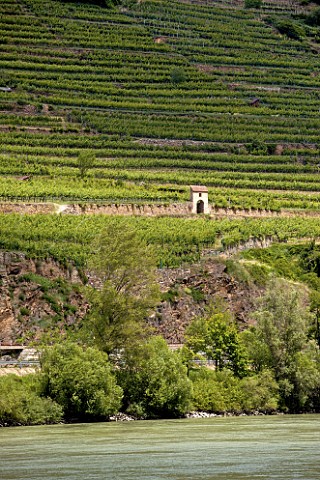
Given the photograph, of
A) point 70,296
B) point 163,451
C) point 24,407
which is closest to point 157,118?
point 70,296

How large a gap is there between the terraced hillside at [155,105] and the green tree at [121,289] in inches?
846

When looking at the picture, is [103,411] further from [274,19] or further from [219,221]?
[274,19]

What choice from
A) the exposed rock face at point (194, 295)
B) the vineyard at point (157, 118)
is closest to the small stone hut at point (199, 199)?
the vineyard at point (157, 118)

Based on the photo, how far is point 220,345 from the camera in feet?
237

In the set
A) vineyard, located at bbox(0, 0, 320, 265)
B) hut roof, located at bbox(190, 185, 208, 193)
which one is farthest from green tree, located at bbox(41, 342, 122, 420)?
hut roof, located at bbox(190, 185, 208, 193)

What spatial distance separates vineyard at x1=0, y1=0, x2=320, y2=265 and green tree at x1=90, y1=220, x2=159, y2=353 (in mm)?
9059

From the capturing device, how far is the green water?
44.4 metres

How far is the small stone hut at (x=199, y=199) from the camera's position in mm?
96625

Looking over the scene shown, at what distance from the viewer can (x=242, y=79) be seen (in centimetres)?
13838

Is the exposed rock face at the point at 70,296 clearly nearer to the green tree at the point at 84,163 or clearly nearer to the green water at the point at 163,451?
the green water at the point at 163,451

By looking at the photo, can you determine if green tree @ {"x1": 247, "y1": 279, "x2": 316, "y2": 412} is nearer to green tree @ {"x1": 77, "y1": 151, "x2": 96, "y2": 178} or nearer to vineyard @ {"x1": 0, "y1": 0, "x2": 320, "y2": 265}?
vineyard @ {"x1": 0, "y1": 0, "x2": 320, "y2": 265}

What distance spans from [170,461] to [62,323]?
28136 millimetres

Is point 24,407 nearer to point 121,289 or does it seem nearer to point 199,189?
point 121,289

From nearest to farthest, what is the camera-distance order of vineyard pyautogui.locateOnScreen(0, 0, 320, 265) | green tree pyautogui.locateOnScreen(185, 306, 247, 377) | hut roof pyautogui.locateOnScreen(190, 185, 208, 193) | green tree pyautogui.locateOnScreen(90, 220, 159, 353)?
1. green tree pyautogui.locateOnScreen(90, 220, 159, 353)
2. green tree pyautogui.locateOnScreen(185, 306, 247, 377)
3. vineyard pyautogui.locateOnScreen(0, 0, 320, 265)
4. hut roof pyautogui.locateOnScreen(190, 185, 208, 193)
